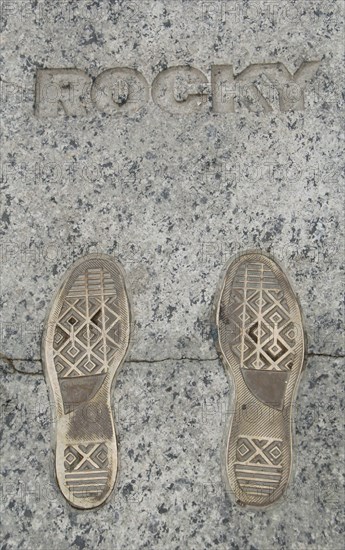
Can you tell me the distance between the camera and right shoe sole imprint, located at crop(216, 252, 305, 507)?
1.84 metres

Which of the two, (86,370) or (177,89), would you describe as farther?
(177,89)

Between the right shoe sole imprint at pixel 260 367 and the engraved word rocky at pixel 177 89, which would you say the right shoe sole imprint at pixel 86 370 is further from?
the engraved word rocky at pixel 177 89

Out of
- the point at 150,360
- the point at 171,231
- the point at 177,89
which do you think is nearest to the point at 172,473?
the point at 150,360

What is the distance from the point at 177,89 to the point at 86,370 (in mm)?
1077

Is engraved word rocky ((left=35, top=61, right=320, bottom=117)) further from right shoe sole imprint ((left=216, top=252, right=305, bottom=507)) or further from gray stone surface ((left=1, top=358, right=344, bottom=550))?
gray stone surface ((left=1, top=358, right=344, bottom=550))

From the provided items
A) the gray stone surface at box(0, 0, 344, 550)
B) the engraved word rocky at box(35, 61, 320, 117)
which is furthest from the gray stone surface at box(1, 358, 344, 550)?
the engraved word rocky at box(35, 61, 320, 117)

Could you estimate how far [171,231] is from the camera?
78.5 inches

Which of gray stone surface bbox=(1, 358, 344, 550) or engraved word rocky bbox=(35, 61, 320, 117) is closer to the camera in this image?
gray stone surface bbox=(1, 358, 344, 550)

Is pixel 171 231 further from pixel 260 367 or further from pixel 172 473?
pixel 172 473

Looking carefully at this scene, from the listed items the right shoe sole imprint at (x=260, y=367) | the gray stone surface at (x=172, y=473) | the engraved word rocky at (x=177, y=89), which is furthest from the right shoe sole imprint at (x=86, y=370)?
the engraved word rocky at (x=177, y=89)

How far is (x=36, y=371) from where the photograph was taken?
1938 mm

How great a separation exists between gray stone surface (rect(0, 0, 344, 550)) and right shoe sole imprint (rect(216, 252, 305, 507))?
55 mm

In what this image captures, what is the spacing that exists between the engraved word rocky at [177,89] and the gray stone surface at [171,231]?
0.02 m

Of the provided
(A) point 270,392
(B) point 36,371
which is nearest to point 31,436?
(B) point 36,371
